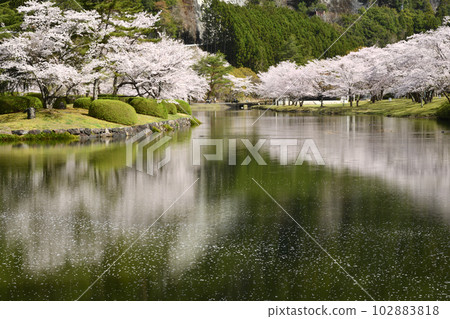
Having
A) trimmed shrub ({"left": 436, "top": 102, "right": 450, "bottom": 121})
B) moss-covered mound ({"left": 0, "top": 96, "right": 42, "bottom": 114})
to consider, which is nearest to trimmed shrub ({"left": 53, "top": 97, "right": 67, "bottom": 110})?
moss-covered mound ({"left": 0, "top": 96, "right": 42, "bottom": 114})

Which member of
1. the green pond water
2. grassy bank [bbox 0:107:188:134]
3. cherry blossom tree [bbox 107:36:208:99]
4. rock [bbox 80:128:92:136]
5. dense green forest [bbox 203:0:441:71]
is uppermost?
dense green forest [bbox 203:0:441:71]

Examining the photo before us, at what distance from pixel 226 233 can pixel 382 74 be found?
58.6 meters

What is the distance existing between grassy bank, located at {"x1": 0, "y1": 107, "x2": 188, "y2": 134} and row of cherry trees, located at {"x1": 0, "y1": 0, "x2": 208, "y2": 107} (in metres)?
1.67

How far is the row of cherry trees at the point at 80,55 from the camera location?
27.9 meters

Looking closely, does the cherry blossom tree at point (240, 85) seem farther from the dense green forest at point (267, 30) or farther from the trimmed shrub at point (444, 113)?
the trimmed shrub at point (444, 113)

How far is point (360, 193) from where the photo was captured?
10.9 m

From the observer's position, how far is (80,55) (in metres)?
32.5

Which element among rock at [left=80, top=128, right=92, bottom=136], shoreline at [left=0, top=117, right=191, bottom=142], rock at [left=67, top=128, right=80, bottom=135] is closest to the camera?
shoreline at [left=0, top=117, right=191, bottom=142]

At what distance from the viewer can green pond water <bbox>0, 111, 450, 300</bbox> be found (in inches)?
215

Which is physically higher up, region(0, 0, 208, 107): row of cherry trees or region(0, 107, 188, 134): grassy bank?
region(0, 0, 208, 107): row of cherry trees

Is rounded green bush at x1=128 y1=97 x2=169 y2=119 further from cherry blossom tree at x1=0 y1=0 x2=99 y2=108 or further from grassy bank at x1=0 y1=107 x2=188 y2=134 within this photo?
grassy bank at x1=0 y1=107 x2=188 y2=134

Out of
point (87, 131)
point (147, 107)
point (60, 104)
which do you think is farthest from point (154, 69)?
point (87, 131)

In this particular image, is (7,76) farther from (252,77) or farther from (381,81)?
(252,77)

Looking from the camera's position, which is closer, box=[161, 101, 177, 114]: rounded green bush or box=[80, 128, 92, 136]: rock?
box=[80, 128, 92, 136]: rock
